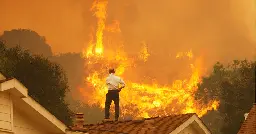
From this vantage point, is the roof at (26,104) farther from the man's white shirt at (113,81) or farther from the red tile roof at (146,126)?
the man's white shirt at (113,81)

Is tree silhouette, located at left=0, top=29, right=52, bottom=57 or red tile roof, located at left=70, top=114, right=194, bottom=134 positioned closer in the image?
red tile roof, located at left=70, top=114, right=194, bottom=134

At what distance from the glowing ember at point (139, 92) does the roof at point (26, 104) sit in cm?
5997

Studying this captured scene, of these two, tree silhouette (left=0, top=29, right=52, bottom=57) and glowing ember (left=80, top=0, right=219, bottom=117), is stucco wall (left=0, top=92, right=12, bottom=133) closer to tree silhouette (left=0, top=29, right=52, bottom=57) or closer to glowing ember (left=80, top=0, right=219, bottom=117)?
glowing ember (left=80, top=0, right=219, bottom=117)

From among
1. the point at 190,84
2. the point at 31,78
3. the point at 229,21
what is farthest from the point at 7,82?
the point at 229,21

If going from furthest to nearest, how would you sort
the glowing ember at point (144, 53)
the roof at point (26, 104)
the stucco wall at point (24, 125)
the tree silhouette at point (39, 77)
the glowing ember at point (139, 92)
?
the glowing ember at point (144, 53) → the glowing ember at point (139, 92) → the tree silhouette at point (39, 77) → the stucco wall at point (24, 125) → the roof at point (26, 104)

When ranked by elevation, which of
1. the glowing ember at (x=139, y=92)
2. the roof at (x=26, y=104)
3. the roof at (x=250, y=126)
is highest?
the glowing ember at (x=139, y=92)

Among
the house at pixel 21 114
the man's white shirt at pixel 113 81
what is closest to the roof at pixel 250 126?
the man's white shirt at pixel 113 81

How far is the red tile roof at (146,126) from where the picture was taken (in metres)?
16.7

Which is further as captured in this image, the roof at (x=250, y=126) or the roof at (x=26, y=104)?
the roof at (x=250, y=126)

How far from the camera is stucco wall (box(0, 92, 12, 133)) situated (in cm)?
1155

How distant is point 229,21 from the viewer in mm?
141250

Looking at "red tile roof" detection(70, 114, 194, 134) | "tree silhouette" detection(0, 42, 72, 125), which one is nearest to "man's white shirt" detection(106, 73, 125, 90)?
"red tile roof" detection(70, 114, 194, 134)

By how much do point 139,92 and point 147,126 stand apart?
201 feet

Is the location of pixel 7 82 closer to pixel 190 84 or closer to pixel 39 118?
pixel 39 118
